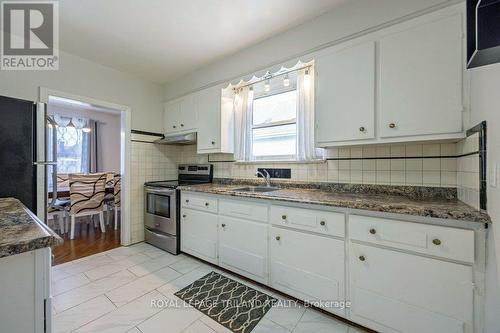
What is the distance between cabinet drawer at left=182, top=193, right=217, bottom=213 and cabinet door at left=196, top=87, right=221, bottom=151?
26.1 inches

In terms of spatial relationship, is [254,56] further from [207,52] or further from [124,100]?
[124,100]

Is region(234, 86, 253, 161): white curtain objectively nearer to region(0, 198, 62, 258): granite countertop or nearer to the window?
the window

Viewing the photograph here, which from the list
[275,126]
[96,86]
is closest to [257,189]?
[275,126]

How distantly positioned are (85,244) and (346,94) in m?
3.85

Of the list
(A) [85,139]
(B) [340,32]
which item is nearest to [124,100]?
(B) [340,32]

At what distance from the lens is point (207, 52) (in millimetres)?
2500

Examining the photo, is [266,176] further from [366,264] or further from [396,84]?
[396,84]

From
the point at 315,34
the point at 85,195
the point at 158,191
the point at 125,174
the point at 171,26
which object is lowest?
the point at 85,195

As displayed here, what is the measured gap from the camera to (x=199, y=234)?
243 centimetres

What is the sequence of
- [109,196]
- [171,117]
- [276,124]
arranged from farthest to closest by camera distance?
[109,196] < [171,117] < [276,124]

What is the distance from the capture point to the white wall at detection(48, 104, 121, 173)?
17.6ft

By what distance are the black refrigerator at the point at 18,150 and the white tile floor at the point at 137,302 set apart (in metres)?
0.85

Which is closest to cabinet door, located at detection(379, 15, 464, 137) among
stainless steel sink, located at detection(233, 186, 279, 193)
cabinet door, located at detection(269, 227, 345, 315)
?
cabinet door, located at detection(269, 227, 345, 315)

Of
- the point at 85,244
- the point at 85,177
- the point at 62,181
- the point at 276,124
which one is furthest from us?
the point at 62,181
